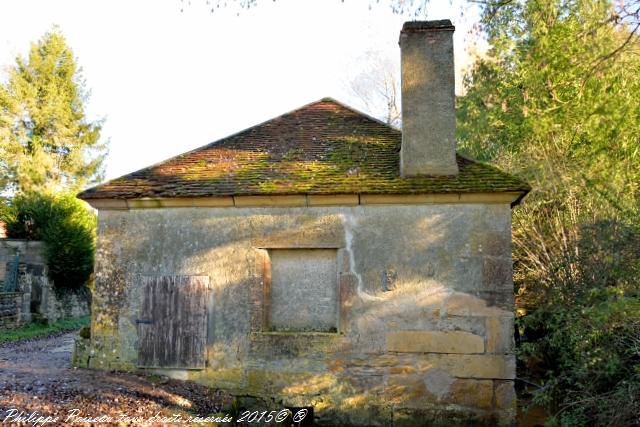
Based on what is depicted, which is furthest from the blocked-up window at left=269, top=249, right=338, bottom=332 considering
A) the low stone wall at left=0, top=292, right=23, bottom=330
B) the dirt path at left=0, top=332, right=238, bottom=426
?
the low stone wall at left=0, top=292, right=23, bottom=330

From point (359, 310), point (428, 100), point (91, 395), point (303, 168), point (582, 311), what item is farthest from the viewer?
point (303, 168)

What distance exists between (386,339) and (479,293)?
1467 mm

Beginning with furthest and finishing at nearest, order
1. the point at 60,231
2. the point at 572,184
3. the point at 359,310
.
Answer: the point at 60,231 → the point at 572,184 → the point at 359,310

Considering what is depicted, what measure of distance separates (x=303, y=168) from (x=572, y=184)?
535 centimetres

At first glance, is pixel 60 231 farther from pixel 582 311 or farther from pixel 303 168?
pixel 582 311

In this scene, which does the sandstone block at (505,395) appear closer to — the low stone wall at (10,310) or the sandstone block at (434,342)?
the sandstone block at (434,342)

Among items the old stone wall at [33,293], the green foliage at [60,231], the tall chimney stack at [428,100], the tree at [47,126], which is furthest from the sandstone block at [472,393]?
the tree at [47,126]

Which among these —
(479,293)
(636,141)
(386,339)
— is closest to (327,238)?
(386,339)

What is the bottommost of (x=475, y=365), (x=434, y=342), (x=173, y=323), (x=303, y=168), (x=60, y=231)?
(x=475, y=365)

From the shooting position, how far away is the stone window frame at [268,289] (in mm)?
7609

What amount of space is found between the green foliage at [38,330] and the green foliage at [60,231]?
1419 millimetres

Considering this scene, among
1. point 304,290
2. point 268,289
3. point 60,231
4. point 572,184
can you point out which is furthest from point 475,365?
point 60,231

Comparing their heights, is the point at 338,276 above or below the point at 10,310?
above

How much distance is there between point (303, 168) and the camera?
27.7 feet
